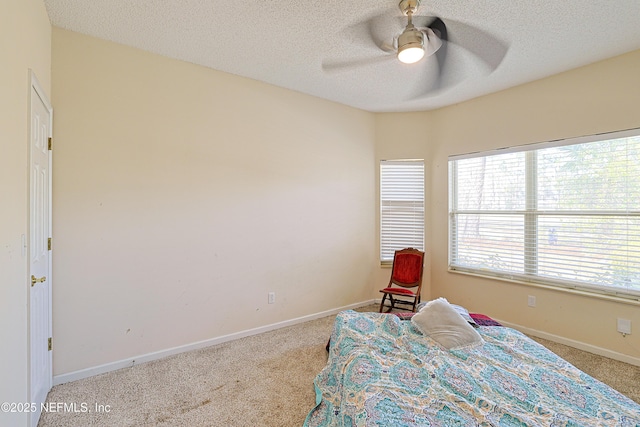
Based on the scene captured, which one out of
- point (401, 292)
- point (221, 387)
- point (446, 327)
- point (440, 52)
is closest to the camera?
point (446, 327)

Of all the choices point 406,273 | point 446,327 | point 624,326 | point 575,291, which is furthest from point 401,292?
point 624,326

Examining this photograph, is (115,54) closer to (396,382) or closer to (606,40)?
(396,382)

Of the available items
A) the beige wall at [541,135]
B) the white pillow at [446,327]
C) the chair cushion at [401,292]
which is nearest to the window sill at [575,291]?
the beige wall at [541,135]

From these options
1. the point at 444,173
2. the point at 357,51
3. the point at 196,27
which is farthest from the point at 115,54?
the point at 444,173

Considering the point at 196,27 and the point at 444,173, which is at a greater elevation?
the point at 196,27

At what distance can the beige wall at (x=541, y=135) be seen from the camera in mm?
2676

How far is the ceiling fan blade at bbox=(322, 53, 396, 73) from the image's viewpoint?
2.67m

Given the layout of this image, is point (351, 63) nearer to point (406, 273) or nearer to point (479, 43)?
point (479, 43)

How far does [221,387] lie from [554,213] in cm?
359

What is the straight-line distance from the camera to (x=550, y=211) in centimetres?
312

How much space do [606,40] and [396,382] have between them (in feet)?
10.3

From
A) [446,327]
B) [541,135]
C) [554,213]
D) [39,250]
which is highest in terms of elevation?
[541,135]

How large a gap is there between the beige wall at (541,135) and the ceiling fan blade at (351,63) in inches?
66.2

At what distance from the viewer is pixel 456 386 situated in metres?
1.50
